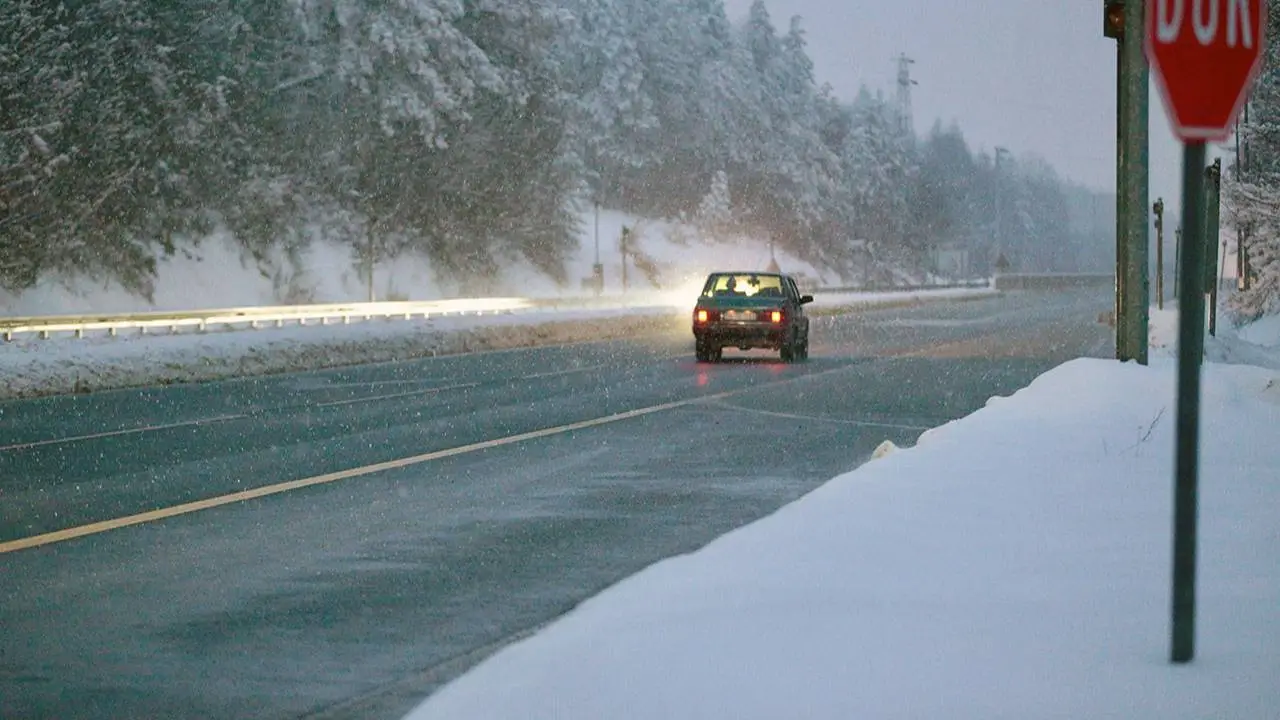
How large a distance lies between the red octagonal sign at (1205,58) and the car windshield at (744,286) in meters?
28.9

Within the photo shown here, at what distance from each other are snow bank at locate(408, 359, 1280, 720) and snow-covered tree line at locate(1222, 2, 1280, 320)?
87.1ft

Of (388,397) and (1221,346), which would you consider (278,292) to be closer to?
(1221,346)

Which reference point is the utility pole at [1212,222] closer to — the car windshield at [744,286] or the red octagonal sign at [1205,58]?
the car windshield at [744,286]

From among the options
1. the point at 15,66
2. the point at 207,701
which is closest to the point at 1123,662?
the point at 207,701

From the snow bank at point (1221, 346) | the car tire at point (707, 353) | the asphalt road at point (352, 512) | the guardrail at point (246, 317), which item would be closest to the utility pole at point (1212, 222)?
the snow bank at point (1221, 346)

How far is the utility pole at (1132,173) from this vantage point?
742 inches

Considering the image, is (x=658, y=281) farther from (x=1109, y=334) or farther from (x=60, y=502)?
(x=60, y=502)

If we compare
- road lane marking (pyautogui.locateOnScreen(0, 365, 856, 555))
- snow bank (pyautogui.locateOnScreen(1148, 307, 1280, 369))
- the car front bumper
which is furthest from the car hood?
road lane marking (pyautogui.locateOnScreen(0, 365, 856, 555))

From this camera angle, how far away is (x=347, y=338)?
35938 millimetres

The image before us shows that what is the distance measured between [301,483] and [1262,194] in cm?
2680

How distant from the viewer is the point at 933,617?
21.6 ft

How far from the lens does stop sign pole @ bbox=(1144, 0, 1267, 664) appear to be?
17.5ft

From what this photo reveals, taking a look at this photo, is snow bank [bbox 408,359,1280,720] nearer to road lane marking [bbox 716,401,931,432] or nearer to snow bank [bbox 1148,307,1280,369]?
road lane marking [bbox 716,401,931,432]

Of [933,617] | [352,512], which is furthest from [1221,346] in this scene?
[933,617]
